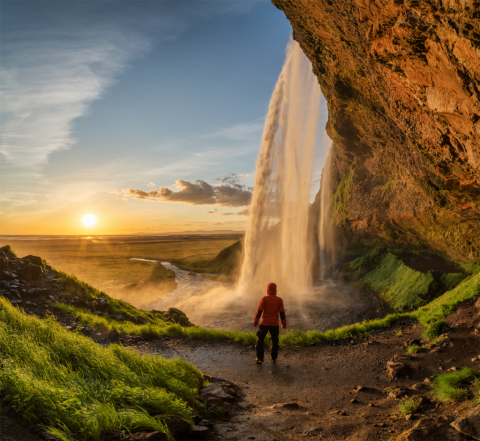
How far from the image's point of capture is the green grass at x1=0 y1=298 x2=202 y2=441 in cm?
354

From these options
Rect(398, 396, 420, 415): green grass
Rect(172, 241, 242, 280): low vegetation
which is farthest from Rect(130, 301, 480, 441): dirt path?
Rect(172, 241, 242, 280): low vegetation

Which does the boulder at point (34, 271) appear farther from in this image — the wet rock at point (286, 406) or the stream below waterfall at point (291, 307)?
the wet rock at point (286, 406)

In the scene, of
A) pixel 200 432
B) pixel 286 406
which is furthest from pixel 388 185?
pixel 200 432

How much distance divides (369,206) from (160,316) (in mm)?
20092

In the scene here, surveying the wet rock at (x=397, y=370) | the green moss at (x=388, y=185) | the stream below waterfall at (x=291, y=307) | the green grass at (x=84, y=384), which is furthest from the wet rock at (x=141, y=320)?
the green moss at (x=388, y=185)

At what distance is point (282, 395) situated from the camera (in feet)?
21.6

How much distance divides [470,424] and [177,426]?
3.86m

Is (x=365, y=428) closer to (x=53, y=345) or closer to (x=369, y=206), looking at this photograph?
(x=53, y=345)

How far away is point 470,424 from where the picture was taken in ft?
11.9

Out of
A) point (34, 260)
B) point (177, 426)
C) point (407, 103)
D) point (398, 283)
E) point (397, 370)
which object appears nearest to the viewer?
point (177, 426)

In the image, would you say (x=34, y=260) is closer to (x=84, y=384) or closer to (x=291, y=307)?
(x=84, y=384)

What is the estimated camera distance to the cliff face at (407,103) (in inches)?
261

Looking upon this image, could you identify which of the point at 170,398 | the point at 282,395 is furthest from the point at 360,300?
the point at 170,398

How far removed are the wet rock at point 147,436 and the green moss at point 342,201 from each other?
2884 centimetres
